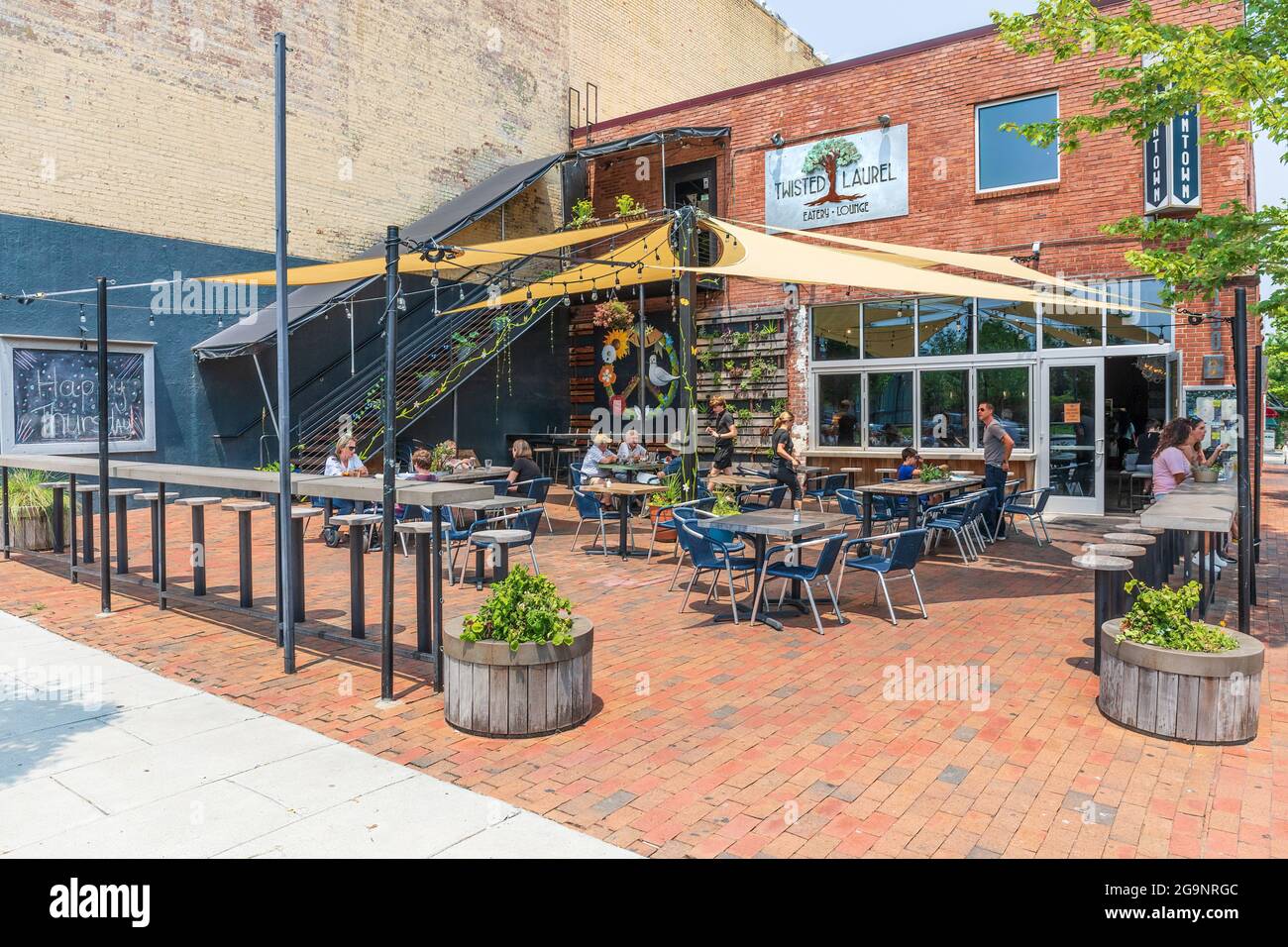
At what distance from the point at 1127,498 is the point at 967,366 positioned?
2941 millimetres

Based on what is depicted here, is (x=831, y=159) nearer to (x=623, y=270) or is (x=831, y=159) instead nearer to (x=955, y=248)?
(x=955, y=248)

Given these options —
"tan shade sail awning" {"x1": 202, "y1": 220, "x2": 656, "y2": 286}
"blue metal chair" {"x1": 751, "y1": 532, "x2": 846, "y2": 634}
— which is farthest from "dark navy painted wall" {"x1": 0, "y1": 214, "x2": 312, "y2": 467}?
"blue metal chair" {"x1": 751, "y1": 532, "x2": 846, "y2": 634}

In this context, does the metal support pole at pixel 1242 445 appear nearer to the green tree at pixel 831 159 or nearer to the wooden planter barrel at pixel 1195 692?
the wooden planter barrel at pixel 1195 692

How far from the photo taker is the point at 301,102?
1453 cm

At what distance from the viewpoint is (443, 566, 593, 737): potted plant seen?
4.43 metres

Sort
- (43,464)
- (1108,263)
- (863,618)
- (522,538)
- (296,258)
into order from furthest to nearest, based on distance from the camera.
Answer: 1. (296,258)
2. (1108,263)
3. (43,464)
4. (863,618)
5. (522,538)

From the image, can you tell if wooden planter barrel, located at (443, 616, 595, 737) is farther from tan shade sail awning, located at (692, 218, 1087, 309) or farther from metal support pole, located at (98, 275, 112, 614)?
tan shade sail awning, located at (692, 218, 1087, 309)

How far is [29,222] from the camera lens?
450 inches

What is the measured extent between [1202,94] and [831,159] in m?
8.72

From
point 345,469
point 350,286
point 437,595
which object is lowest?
point 437,595

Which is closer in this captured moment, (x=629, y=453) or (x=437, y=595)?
(x=437, y=595)

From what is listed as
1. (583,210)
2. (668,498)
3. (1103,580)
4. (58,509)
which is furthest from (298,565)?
(583,210)
